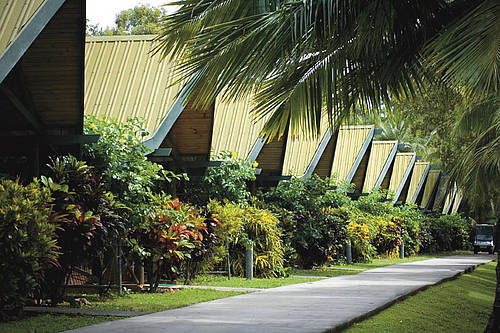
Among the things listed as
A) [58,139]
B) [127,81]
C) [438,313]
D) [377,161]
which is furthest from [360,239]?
[58,139]

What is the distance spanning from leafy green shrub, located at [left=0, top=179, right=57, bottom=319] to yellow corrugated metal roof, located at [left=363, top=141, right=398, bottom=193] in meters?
24.9

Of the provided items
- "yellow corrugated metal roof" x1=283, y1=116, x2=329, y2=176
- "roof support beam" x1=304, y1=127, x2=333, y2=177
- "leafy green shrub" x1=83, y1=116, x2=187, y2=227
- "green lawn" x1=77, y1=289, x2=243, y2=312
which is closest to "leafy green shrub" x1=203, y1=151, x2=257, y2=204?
"green lawn" x1=77, y1=289, x2=243, y2=312

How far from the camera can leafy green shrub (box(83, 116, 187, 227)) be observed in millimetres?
10375

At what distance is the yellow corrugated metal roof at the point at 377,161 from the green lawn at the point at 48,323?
80.2ft

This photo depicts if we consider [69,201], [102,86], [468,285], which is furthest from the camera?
[468,285]

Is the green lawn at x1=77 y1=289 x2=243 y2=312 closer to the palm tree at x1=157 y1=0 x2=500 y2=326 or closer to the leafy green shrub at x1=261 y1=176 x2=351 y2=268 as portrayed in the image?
the palm tree at x1=157 y1=0 x2=500 y2=326

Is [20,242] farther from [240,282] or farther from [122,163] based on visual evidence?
[240,282]

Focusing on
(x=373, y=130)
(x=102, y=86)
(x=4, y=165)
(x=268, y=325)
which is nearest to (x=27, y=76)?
(x=4, y=165)

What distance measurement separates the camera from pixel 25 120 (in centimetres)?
1023

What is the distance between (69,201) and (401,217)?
78.3 feet

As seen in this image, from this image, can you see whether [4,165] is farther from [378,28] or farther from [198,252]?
[378,28]

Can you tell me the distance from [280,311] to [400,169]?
94.4 feet

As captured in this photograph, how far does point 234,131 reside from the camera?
61.7 ft

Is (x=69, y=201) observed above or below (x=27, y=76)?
below
